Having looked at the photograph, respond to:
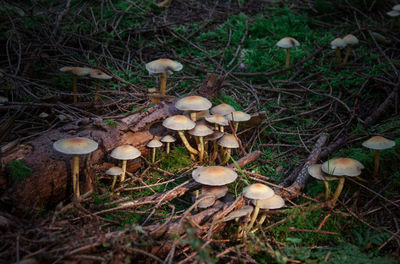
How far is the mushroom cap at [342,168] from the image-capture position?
253 cm

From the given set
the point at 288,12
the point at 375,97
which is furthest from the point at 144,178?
the point at 288,12

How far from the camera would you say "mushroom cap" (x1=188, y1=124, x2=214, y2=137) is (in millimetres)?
3406

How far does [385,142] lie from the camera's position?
273cm

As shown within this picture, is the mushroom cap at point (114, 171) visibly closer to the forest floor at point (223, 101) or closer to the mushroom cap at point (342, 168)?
the forest floor at point (223, 101)

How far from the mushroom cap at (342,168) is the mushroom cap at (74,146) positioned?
2.24 m

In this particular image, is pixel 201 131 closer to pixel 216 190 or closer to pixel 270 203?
pixel 216 190

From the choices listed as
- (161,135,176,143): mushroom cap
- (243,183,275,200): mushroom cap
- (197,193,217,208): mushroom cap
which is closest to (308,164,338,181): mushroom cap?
(243,183,275,200): mushroom cap

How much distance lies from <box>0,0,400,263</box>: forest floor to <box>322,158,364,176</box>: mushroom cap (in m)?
0.38

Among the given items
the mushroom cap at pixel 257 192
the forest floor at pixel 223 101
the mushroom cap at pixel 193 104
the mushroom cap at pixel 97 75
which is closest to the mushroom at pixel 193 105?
the mushroom cap at pixel 193 104

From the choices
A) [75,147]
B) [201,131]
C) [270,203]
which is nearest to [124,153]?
[75,147]

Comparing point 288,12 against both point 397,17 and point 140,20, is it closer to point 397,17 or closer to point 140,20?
point 397,17

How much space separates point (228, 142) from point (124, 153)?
128cm

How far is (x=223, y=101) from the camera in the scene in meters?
4.56

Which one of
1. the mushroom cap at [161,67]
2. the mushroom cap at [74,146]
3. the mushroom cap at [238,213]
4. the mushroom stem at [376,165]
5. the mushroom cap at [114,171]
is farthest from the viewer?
the mushroom cap at [161,67]
